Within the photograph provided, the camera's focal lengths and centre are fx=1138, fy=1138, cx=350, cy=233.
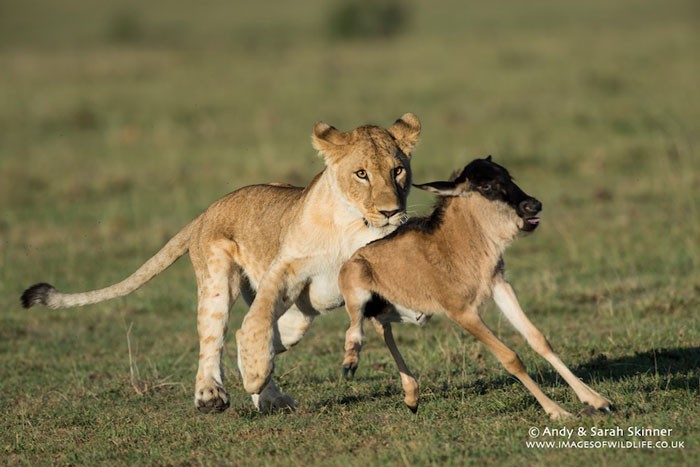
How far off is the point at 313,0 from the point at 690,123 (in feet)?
164

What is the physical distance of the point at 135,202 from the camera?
13891 millimetres

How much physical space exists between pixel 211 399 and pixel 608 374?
2264 mm

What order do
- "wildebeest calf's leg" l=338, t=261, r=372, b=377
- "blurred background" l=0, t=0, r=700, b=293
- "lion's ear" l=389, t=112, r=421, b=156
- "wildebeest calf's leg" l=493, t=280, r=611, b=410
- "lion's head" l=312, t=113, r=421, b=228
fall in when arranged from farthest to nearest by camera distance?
"blurred background" l=0, t=0, r=700, b=293, "lion's ear" l=389, t=112, r=421, b=156, "lion's head" l=312, t=113, r=421, b=228, "wildebeest calf's leg" l=338, t=261, r=372, b=377, "wildebeest calf's leg" l=493, t=280, r=611, b=410

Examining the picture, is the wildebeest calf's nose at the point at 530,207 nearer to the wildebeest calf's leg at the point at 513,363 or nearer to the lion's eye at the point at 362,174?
the wildebeest calf's leg at the point at 513,363

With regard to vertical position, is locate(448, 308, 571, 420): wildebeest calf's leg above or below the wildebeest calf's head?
below

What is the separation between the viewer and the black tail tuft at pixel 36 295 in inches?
266

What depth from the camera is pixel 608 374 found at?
6.52 m

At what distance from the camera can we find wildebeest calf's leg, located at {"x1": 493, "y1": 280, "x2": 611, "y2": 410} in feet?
17.2

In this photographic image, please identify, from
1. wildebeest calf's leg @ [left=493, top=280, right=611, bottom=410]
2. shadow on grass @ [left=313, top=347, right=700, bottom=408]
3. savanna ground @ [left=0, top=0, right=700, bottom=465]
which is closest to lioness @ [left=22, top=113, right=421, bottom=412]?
savanna ground @ [left=0, top=0, right=700, bottom=465]

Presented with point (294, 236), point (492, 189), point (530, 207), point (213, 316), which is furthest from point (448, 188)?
point (213, 316)

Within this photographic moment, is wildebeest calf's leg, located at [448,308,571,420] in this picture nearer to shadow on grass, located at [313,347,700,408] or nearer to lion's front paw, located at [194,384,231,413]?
shadow on grass, located at [313,347,700,408]

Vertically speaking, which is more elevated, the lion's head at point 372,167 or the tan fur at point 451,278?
the lion's head at point 372,167

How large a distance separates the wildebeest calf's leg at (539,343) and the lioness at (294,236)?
2.12 ft

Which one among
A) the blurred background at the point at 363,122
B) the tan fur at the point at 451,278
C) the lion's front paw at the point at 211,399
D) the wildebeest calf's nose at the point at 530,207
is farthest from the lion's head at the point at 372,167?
the blurred background at the point at 363,122
